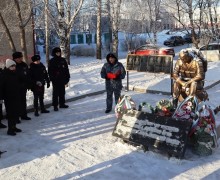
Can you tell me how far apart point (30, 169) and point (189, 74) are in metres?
3.86

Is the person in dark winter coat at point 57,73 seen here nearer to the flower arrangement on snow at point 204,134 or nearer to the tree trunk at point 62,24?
the tree trunk at point 62,24

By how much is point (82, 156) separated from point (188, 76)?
120 inches

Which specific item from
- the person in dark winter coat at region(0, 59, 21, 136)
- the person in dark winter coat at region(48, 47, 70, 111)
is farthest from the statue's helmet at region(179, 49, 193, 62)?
the person in dark winter coat at region(0, 59, 21, 136)

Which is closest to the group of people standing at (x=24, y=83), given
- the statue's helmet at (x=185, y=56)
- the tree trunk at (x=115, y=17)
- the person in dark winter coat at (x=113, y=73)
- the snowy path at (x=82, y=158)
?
the snowy path at (x=82, y=158)

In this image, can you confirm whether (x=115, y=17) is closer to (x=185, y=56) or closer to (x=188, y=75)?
(x=188, y=75)

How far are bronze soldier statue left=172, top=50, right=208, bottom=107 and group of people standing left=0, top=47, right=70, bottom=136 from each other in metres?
2.80

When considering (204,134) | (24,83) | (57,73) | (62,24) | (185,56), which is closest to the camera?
(204,134)

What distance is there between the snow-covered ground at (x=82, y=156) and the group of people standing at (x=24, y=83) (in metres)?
0.34

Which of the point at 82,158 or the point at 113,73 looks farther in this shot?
the point at 113,73

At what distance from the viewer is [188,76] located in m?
7.05

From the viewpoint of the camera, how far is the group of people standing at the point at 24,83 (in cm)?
627

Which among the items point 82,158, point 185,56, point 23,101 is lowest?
point 82,158

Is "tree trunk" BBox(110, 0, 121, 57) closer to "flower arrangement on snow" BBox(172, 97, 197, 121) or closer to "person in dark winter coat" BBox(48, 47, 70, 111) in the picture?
"person in dark winter coat" BBox(48, 47, 70, 111)

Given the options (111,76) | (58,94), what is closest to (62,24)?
(58,94)
